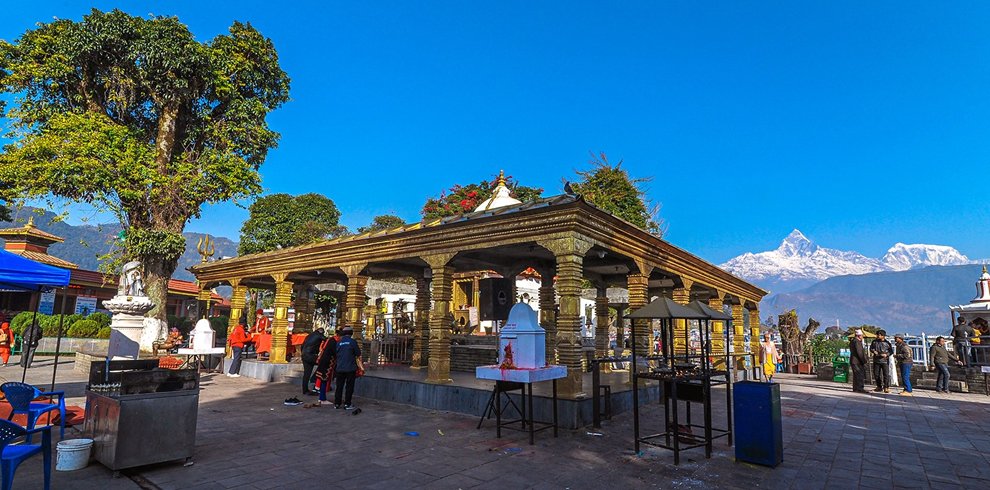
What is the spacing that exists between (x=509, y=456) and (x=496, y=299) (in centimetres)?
935

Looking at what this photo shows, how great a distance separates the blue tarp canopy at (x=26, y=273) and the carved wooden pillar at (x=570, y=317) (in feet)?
24.7

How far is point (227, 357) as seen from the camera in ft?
57.3

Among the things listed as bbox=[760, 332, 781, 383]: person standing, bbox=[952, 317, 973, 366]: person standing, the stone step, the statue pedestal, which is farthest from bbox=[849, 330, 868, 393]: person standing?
the statue pedestal

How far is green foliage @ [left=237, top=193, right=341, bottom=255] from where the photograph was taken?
4249cm

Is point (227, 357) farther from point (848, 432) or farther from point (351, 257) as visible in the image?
point (848, 432)

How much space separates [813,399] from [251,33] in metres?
24.0

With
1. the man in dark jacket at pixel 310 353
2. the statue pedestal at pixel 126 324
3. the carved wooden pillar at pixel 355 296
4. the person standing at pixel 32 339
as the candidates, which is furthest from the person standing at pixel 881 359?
the person standing at pixel 32 339

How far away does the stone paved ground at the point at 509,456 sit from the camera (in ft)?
17.9

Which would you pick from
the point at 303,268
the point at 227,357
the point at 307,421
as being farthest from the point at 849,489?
the point at 227,357

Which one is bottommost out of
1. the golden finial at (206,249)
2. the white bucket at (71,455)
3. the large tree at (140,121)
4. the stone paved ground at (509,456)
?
the stone paved ground at (509,456)

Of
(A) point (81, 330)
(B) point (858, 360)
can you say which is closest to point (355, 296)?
(B) point (858, 360)

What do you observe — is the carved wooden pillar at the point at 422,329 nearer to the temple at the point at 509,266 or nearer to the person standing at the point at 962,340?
the temple at the point at 509,266

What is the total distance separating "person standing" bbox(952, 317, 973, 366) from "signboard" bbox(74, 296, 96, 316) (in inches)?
1692

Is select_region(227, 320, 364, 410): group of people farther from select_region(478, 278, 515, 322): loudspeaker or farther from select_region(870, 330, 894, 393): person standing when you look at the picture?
select_region(870, 330, 894, 393): person standing
